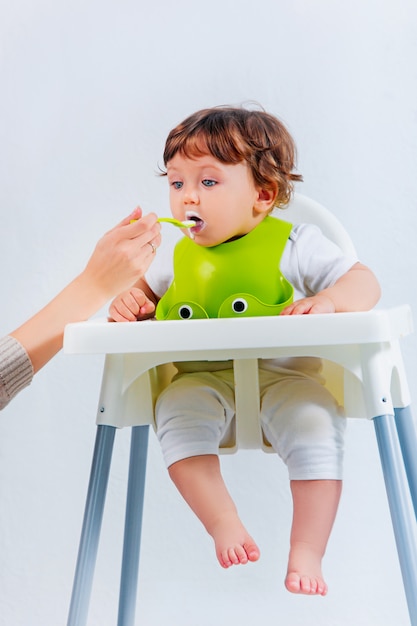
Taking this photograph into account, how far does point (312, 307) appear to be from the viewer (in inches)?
38.3

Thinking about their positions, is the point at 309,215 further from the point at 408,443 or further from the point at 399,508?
the point at 399,508

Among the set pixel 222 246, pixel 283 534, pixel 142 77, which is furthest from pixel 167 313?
pixel 142 77

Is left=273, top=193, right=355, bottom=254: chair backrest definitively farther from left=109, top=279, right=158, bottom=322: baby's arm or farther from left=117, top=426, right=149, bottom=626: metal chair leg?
left=117, top=426, right=149, bottom=626: metal chair leg

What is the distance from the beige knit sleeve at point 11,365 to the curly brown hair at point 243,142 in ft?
1.00

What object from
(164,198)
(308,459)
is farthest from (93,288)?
(164,198)

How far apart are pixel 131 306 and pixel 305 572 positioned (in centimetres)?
40

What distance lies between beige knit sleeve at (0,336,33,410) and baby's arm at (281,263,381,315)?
310 millimetres

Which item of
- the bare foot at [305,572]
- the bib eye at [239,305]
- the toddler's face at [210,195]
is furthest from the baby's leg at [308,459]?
the toddler's face at [210,195]

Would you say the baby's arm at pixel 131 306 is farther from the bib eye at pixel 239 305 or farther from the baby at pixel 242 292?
the bib eye at pixel 239 305

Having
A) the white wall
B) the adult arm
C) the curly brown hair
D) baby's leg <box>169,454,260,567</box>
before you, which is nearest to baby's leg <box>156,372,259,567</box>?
baby's leg <box>169,454,260,567</box>

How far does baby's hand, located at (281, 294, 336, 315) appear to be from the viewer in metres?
0.97

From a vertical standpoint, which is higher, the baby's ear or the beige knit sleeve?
the baby's ear

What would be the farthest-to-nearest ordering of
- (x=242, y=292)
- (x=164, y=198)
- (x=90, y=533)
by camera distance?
1. (x=164, y=198)
2. (x=242, y=292)
3. (x=90, y=533)

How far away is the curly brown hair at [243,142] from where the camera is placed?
1100 mm
